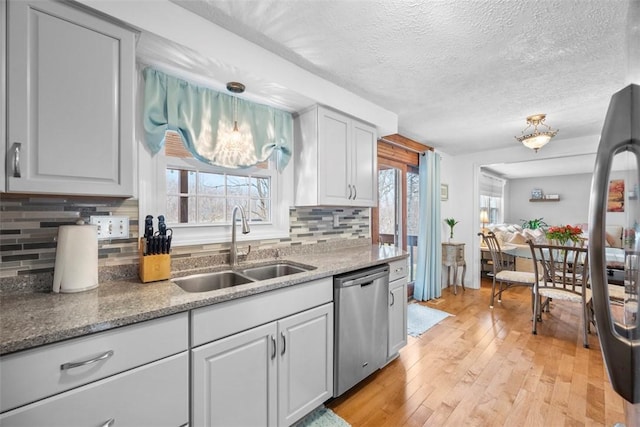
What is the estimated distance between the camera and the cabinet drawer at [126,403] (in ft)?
2.90

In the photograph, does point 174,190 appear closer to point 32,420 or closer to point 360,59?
point 32,420

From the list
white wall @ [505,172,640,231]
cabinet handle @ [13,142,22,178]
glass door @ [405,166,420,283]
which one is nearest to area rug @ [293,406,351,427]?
cabinet handle @ [13,142,22,178]

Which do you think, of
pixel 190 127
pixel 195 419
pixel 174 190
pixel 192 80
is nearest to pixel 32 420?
pixel 195 419

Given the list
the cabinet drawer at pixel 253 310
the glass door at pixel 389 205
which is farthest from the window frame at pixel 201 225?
the glass door at pixel 389 205

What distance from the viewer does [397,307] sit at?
7.70 ft

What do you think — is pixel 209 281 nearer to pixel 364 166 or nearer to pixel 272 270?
pixel 272 270

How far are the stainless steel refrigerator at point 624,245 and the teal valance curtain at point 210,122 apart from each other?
6.16ft

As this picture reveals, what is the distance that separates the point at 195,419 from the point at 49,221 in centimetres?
115

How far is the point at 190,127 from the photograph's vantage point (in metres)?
1.77

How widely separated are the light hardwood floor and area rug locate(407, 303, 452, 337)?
0.10 meters

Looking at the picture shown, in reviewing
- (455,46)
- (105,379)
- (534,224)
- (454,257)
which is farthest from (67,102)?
(534,224)

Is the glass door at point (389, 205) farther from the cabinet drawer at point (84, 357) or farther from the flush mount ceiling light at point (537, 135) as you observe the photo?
the cabinet drawer at point (84, 357)

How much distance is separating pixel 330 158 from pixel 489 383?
213cm

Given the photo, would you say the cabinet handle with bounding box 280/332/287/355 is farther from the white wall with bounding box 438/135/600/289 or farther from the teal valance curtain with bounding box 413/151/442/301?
the white wall with bounding box 438/135/600/289
